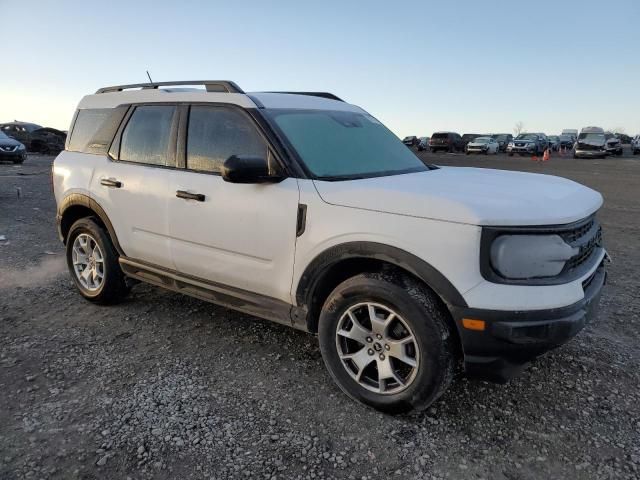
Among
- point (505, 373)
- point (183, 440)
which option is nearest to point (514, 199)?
point (505, 373)

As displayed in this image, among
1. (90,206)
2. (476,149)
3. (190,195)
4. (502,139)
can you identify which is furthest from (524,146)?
(190,195)

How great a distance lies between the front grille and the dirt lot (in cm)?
87

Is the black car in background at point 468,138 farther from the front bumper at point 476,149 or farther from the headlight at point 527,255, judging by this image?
the headlight at point 527,255

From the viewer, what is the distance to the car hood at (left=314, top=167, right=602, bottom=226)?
246 centimetres

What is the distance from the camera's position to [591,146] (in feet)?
108

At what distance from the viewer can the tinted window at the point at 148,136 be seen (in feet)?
12.6

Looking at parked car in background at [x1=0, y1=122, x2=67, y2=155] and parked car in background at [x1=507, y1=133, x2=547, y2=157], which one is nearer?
parked car in background at [x1=0, y1=122, x2=67, y2=155]

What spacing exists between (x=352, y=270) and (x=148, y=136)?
2121mm

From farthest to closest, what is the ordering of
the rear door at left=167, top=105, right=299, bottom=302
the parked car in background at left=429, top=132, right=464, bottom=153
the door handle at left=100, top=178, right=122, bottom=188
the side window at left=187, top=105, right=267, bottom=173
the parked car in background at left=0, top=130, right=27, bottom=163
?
the parked car in background at left=429, top=132, right=464, bottom=153, the parked car in background at left=0, top=130, right=27, bottom=163, the door handle at left=100, top=178, right=122, bottom=188, the side window at left=187, top=105, right=267, bottom=173, the rear door at left=167, top=105, right=299, bottom=302

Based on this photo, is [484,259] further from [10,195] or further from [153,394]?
[10,195]

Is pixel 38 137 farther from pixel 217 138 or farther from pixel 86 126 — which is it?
pixel 217 138

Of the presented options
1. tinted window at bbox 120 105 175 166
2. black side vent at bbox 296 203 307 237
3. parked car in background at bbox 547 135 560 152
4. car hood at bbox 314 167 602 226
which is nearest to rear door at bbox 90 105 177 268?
tinted window at bbox 120 105 175 166

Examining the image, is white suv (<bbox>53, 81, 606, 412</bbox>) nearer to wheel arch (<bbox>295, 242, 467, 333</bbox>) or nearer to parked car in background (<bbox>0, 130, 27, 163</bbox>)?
wheel arch (<bbox>295, 242, 467, 333</bbox>)

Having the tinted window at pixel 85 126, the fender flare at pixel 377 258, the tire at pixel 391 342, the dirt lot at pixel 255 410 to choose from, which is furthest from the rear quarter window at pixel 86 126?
the tire at pixel 391 342
